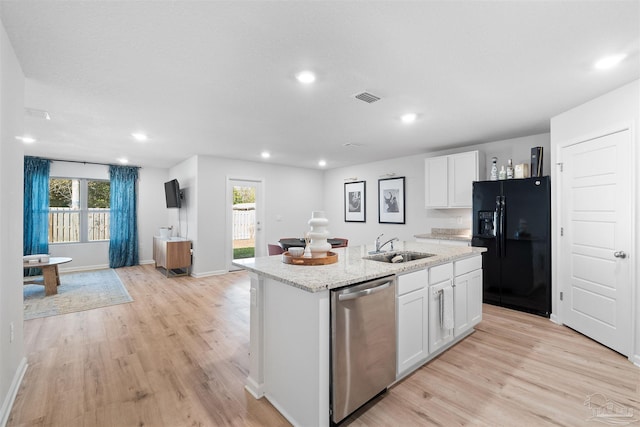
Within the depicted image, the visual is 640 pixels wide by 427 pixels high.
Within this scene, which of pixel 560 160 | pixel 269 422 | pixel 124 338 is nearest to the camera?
pixel 269 422

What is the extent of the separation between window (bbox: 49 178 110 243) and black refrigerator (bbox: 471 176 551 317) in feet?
25.2

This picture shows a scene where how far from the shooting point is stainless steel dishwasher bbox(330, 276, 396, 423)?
1693mm

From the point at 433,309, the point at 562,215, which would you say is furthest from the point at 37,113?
the point at 562,215

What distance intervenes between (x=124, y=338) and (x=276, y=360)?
2.04m

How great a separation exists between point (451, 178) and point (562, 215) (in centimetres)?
171

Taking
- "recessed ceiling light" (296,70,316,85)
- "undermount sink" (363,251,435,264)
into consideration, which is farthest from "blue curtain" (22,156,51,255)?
"undermount sink" (363,251,435,264)

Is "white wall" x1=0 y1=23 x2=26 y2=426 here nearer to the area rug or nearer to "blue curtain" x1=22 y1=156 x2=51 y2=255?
the area rug

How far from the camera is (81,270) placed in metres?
6.41

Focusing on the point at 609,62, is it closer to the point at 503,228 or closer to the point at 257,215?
the point at 503,228

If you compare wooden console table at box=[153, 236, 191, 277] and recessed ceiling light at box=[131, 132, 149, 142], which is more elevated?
recessed ceiling light at box=[131, 132, 149, 142]

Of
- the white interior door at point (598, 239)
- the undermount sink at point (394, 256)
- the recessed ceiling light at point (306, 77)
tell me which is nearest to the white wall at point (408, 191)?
the white interior door at point (598, 239)

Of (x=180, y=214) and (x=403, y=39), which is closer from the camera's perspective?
(x=403, y=39)

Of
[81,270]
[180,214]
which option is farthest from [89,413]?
[81,270]

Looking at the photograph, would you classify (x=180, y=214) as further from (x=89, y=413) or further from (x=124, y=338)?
(x=89, y=413)
